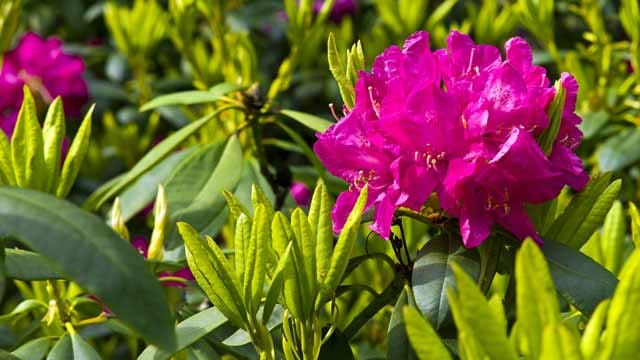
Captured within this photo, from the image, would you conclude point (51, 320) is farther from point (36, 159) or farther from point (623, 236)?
point (623, 236)

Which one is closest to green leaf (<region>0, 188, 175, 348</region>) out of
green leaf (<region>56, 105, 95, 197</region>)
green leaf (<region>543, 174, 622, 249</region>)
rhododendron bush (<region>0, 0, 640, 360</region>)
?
rhododendron bush (<region>0, 0, 640, 360</region>)

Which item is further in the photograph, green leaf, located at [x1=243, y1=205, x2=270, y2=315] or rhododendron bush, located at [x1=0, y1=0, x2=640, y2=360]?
green leaf, located at [x1=243, y1=205, x2=270, y2=315]

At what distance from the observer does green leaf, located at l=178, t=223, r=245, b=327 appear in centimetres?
91

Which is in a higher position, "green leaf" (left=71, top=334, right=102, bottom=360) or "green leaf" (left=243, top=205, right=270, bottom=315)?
"green leaf" (left=243, top=205, right=270, bottom=315)

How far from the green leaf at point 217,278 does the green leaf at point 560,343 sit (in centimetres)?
30

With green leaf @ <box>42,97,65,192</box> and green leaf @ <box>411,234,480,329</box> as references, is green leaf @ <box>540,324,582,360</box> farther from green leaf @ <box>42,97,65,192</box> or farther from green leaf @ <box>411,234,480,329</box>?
green leaf @ <box>42,97,65,192</box>

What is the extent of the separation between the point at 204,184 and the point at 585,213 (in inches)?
20.8

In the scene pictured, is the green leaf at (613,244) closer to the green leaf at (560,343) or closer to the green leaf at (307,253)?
the green leaf at (307,253)

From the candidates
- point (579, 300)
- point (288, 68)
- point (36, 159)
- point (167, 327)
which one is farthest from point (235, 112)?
point (167, 327)

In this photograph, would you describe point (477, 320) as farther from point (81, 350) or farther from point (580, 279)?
point (81, 350)

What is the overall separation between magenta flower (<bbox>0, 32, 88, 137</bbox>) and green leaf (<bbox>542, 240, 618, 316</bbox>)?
1.26 m

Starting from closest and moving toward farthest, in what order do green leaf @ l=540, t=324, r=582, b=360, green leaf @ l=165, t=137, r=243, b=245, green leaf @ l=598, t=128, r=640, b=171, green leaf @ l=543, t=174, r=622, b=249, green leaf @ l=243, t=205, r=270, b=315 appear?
Answer: green leaf @ l=540, t=324, r=582, b=360 → green leaf @ l=243, t=205, r=270, b=315 → green leaf @ l=543, t=174, r=622, b=249 → green leaf @ l=165, t=137, r=243, b=245 → green leaf @ l=598, t=128, r=640, b=171

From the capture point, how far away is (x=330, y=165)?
1079 mm

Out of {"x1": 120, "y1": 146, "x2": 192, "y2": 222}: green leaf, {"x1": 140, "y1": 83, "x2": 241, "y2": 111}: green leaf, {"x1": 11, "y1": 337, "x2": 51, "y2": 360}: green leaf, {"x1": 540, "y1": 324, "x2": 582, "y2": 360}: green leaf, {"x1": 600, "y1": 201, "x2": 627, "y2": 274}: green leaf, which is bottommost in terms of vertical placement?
{"x1": 120, "y1": 146, "x2": 192, "y2": 222}: green leaf
